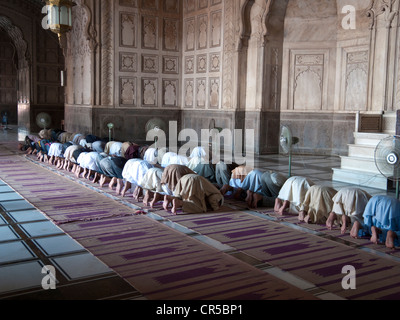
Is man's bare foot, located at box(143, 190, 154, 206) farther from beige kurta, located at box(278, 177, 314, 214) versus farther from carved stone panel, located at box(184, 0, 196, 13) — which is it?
carved stone panel, located at box(184, 0, 196, 13)

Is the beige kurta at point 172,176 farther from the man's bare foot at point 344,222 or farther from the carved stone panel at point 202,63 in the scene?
the carved stone panel at point 202,63

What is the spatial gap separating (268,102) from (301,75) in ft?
3.85

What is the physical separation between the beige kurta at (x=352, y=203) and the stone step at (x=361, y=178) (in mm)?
2578

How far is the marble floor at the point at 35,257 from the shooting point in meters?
3.63

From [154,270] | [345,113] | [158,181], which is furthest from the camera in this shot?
[345,113]

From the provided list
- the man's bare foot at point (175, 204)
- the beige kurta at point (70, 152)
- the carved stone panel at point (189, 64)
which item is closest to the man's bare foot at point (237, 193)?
the man's bare foot at point (175, 204)

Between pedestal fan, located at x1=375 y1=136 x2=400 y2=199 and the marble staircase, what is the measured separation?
1.80 m

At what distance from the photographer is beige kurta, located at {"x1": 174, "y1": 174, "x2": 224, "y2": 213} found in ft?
20.2

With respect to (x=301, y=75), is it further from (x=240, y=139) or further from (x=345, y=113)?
(x=240, y=139)

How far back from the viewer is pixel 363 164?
8094 mm

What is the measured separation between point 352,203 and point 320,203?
0.53 metres
